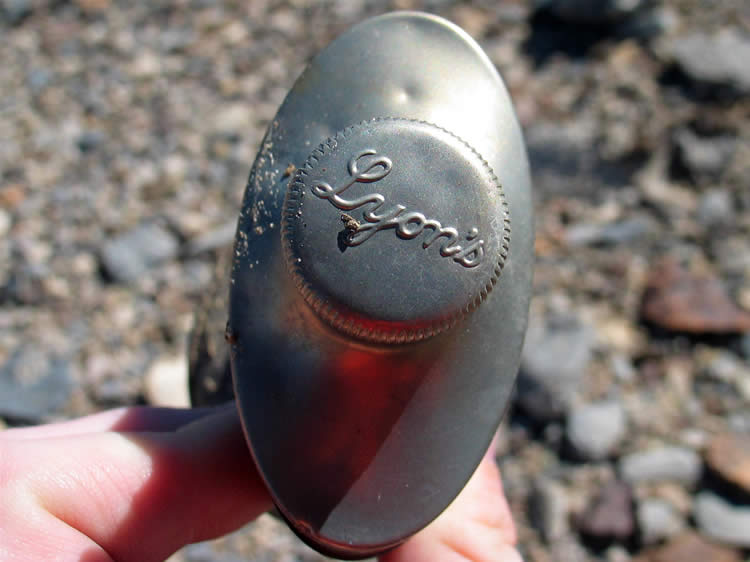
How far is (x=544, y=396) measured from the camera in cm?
114

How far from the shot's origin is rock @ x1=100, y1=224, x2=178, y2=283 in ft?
4.34

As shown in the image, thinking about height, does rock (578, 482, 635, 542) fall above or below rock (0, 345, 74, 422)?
below

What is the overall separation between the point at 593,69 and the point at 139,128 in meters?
0.85

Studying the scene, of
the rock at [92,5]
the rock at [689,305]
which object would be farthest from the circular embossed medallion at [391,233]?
the rock at [92,5]

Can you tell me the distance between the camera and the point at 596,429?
1109 millimetres

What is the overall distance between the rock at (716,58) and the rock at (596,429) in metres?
0.70

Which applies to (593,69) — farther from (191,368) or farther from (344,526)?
(344,526)

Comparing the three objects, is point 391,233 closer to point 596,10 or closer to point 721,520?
point 721,520

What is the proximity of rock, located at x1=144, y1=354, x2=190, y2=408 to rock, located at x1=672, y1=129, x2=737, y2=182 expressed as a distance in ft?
2.88

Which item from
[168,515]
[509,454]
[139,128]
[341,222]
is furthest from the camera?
[139,128]

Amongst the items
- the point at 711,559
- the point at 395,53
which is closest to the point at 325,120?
the point at 395,53

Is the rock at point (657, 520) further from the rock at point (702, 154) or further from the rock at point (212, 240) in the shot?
the rock at point (212, 240)

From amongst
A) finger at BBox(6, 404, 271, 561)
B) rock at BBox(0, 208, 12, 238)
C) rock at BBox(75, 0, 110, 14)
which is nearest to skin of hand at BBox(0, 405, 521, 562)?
finger at BBox(6, 404, 271, 561)

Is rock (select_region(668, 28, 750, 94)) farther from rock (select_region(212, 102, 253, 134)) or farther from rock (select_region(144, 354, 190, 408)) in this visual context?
rock (select_region(144, 354, 190, 408))
